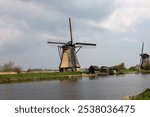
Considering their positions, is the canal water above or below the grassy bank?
below

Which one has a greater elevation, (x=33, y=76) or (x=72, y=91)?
(x=33, y=76)

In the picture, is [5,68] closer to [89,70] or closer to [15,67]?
[15,67]

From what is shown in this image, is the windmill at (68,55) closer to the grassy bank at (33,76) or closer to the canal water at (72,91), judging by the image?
the grassy bank at (33,76)

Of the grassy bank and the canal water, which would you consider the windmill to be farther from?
the canal water

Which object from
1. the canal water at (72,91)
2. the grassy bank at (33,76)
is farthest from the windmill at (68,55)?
the canal water at (72,91)

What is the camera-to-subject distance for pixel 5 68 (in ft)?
Answer: 217

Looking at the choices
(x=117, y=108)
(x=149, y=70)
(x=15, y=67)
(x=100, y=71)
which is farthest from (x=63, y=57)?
(x=117, y=108)

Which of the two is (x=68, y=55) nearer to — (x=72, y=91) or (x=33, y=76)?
(x=33, y=76)

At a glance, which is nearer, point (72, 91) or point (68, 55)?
point (72, 91)

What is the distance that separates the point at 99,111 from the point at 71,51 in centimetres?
4857

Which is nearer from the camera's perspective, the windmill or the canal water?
the canal water

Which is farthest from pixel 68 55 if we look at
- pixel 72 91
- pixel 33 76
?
pixel 72 91

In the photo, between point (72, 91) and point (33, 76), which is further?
point (33, 76)

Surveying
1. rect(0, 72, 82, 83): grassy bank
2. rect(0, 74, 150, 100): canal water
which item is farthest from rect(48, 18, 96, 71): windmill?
rect(0, 74, 150, 100): canal water
